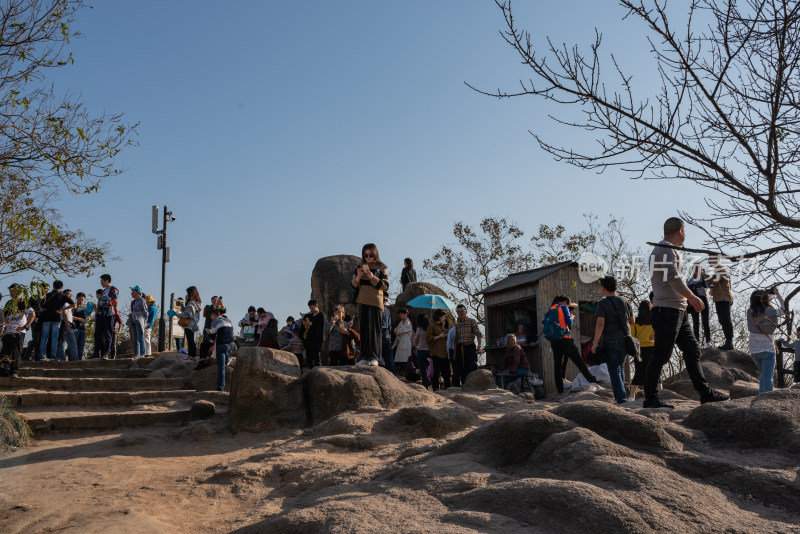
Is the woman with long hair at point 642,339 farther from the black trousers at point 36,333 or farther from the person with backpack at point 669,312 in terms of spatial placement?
the black trousers at point 36,333

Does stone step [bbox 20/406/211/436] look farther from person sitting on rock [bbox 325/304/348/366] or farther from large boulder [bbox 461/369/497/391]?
large boulder [bbox 461/369/497/391]

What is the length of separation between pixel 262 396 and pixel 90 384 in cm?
452

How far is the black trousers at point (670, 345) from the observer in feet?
21.0

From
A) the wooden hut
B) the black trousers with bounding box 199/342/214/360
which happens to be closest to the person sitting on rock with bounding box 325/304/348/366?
Result: the black trousers with bounding box 199/342/214/360

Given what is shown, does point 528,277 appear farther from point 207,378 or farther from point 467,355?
point 207,378

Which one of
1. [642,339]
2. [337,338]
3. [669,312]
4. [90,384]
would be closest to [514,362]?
[642,339]

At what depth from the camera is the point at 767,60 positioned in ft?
12.0

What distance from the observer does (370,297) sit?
9.03 meters

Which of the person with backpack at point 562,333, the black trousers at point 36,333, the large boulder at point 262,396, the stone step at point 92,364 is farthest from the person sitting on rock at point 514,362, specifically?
the black trousers at point 36,333

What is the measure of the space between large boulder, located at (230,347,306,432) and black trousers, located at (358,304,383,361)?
138 cm

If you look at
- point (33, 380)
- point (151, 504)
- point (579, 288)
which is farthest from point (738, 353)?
point (33, 380)

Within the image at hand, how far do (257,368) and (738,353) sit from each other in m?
10.5

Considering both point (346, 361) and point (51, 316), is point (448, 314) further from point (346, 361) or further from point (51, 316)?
point (51, 316)

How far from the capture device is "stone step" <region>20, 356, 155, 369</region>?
12613 mm
